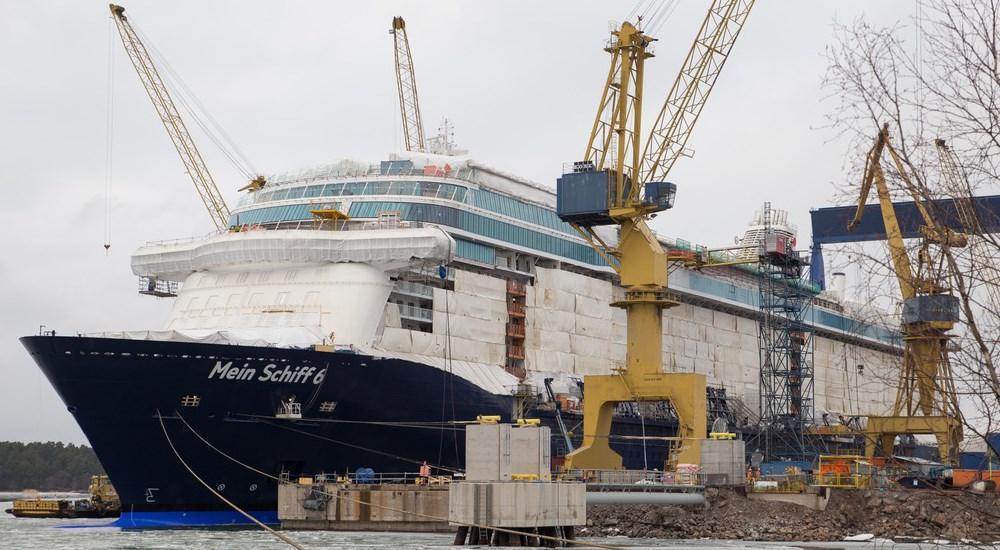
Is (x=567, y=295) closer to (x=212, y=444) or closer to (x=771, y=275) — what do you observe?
(x=771, y=275)

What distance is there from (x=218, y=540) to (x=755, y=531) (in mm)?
18647

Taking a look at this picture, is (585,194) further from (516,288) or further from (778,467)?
(778,467)

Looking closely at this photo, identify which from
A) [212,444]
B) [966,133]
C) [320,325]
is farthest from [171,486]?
[966,133]

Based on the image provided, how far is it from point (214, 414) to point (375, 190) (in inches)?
695

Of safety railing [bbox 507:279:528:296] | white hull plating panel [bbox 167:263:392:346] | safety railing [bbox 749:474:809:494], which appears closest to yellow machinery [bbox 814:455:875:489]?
safety railing [bbox 749:474:809:494]

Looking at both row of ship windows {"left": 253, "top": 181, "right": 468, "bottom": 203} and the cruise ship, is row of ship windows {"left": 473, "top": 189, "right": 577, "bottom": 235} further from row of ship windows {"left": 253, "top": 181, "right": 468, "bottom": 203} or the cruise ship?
row of ship windows {"left": 253, "top": 181, "right": 468, "bottom": 203}

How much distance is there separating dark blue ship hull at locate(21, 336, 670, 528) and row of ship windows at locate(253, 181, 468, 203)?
39.6ft

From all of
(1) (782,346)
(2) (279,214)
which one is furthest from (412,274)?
(1) (782,346)

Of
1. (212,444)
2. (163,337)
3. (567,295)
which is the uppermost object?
(567,295)

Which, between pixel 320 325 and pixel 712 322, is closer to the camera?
pixel 320 325

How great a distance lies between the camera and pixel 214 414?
44781mm

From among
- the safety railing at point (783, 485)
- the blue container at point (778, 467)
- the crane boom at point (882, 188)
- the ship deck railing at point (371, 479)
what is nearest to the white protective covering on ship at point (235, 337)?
the ship deck railing at point (371, 479)

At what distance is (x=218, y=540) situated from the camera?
38.6 m

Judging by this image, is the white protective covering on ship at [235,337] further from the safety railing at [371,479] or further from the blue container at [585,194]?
the blue container at [585,194]
